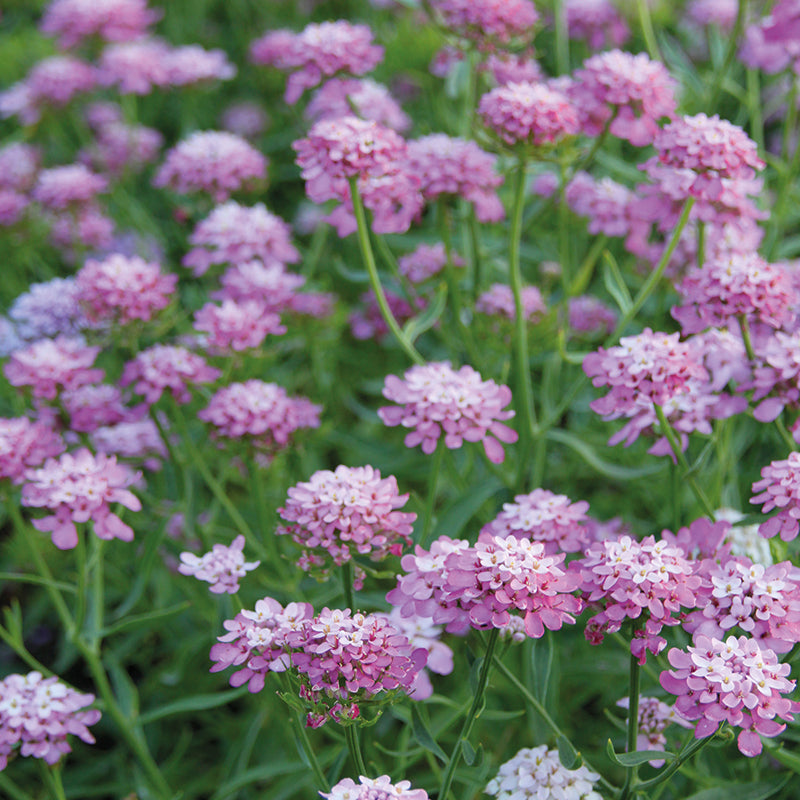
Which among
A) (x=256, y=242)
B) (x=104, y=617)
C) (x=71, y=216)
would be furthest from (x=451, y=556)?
(x=71, y=216)

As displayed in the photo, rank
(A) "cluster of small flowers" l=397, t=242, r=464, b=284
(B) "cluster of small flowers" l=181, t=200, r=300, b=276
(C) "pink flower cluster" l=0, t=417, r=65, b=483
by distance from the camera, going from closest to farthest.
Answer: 1. (C) "pink flower cluster" l=0, t=417, r=65, b=483
2. (B) "cluster of small flowers" l=181, t=200, r=300, b=276
3. (A) "cluster of small flowers" l=397, t=242, r=464, b=284

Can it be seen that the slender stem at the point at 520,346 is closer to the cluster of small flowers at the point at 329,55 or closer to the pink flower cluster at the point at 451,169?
the pink flower cluster at the point at 451,169

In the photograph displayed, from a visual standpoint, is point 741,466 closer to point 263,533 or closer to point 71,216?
point 263,533

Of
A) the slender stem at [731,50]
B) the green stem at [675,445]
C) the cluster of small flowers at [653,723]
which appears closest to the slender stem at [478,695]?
the cluster of small flowers at [653,723]

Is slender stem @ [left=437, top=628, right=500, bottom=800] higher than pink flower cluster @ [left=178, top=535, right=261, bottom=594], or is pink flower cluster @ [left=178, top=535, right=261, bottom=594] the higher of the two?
pink flower cluster @ [left=178, top=535, right=261, bottom=594]

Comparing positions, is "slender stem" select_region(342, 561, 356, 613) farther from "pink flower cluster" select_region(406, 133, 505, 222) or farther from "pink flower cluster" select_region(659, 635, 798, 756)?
"pink flower cluster" select_region(406, 133, 505, 222)

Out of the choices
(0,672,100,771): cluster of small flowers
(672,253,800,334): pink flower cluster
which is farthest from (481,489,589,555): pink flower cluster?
(0,672,100,771): cluster of small flowers
